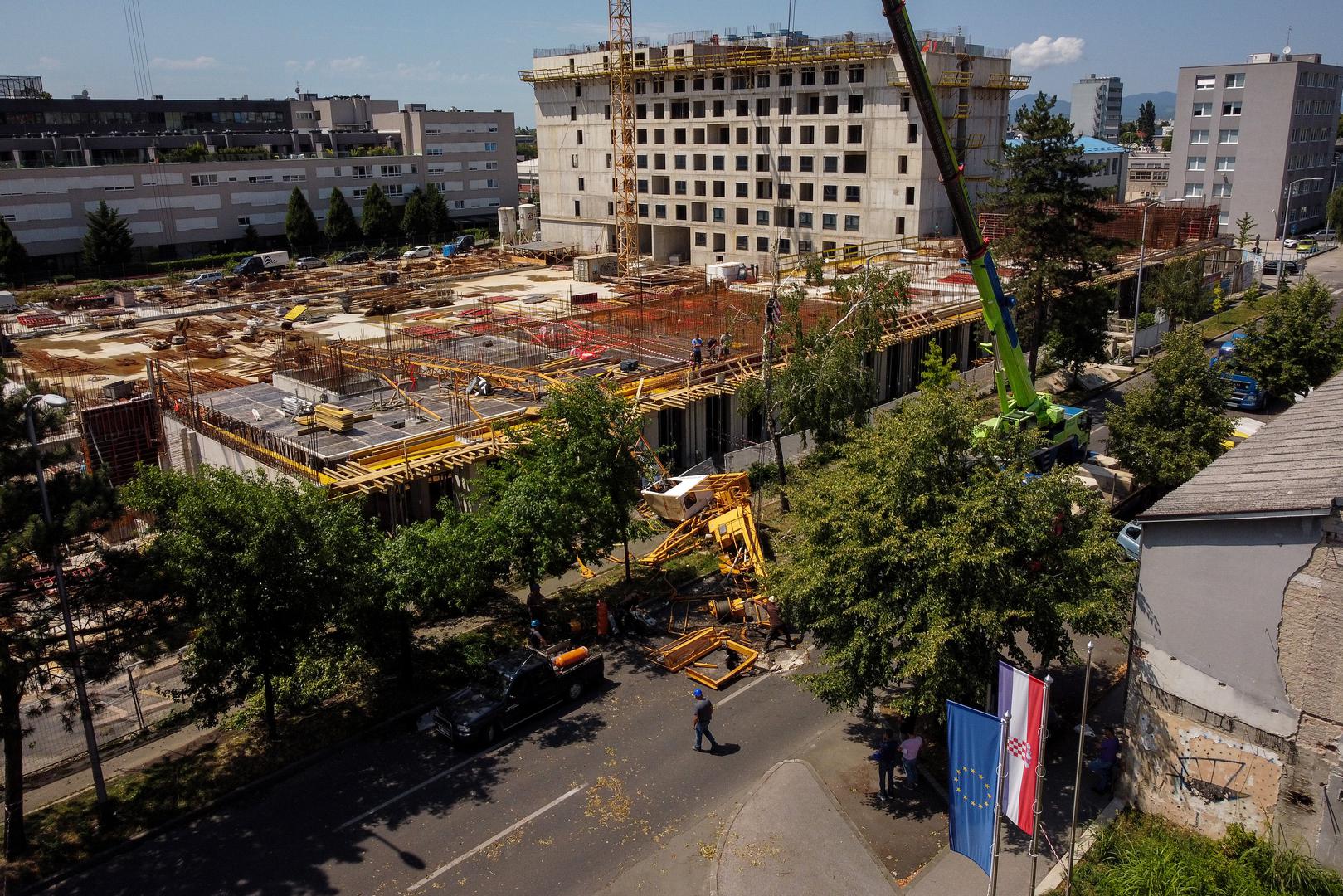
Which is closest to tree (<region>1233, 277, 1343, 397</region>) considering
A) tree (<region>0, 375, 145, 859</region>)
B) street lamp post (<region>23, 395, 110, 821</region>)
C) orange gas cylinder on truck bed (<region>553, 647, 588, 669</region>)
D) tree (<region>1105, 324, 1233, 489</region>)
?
tree (<region>1105, 324, 1233, 489</region>)

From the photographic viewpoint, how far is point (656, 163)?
80.9 m

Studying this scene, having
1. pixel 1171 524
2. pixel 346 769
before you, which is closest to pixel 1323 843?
pixel 1171 524

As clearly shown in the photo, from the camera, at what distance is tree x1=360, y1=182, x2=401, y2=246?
8888 centimetres

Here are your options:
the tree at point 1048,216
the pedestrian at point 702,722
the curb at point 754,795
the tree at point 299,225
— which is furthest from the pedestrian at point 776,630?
the tree at point 299,225

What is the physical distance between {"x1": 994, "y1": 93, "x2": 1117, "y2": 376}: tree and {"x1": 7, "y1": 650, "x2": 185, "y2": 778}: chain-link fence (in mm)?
31280

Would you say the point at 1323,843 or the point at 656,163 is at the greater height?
the point at 656,163

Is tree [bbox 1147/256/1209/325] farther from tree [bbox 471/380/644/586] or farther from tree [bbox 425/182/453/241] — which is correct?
tree [bbox 425/182/453/241]

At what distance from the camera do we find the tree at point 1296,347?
1379 inches

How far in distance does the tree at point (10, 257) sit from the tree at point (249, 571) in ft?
217

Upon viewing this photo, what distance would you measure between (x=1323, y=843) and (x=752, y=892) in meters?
7.84

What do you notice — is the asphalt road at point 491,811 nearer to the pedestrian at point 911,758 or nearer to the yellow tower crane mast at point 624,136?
the pedestrian at point 911,758

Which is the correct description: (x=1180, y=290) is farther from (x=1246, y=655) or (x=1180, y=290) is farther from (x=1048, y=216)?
(x=1246, y=655)

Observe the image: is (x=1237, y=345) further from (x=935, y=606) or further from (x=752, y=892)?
(x=752, y=892)

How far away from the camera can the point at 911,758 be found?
52.6ft
